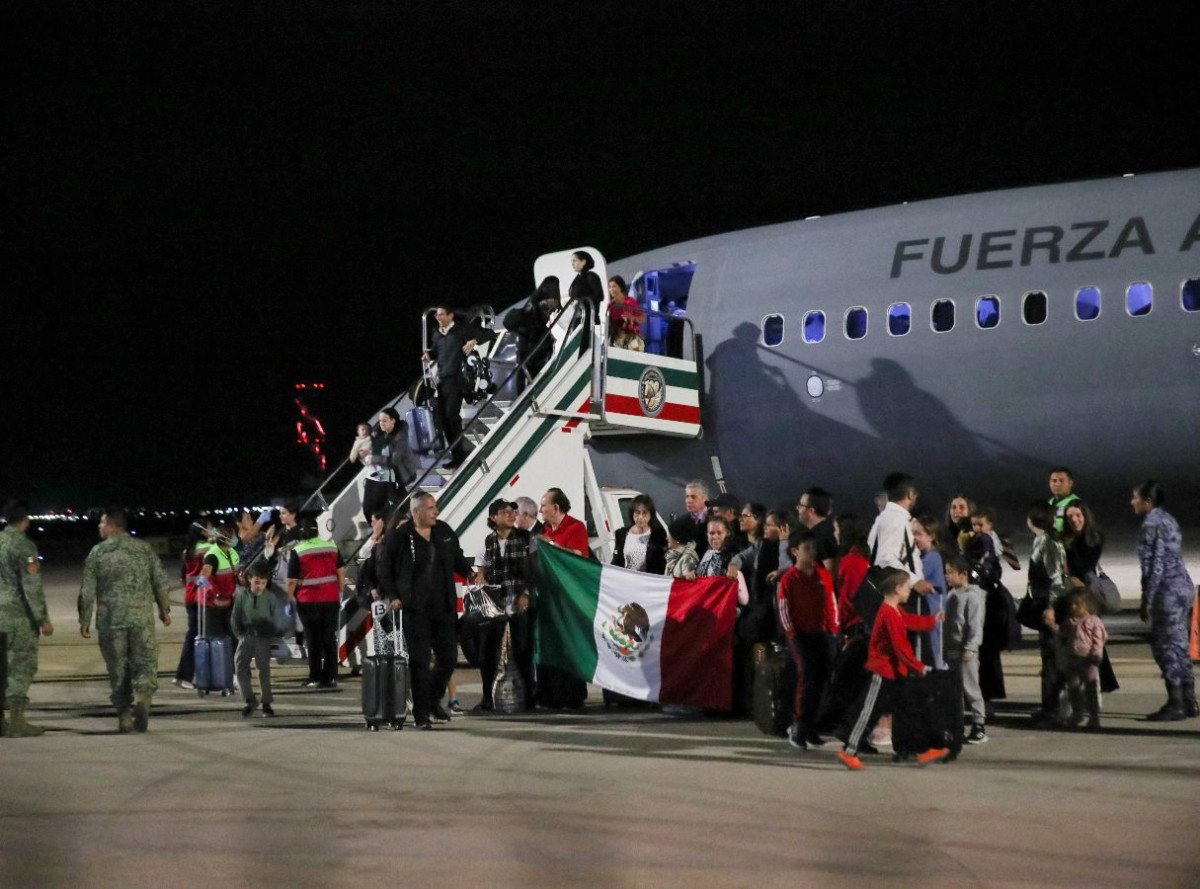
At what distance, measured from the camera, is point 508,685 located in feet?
45.7

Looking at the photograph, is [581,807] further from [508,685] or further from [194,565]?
[194,565]

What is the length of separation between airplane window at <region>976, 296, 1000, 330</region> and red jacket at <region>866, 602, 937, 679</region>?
8.16m

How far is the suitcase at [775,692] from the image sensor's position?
461 inches

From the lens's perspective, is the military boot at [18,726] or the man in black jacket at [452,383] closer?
the military boot at [18,726]

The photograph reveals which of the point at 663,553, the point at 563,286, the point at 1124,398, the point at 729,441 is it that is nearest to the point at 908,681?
the point at 663,553

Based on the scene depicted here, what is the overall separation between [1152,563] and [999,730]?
6.37ft

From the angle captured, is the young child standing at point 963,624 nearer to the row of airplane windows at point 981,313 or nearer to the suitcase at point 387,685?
the suitcase at point 387,685

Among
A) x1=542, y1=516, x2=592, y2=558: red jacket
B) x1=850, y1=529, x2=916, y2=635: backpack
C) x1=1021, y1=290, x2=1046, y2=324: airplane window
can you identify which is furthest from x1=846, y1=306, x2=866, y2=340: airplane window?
x1=850, y1=529, x2=916, y2=635: backpack

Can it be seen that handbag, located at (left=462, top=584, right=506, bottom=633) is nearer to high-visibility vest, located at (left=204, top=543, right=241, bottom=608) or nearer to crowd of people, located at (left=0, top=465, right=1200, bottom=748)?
crowd of people, located at (left=0, top=465, right=1200, bottom=748)

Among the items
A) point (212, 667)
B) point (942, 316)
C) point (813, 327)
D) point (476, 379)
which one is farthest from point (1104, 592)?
point (476, 379)

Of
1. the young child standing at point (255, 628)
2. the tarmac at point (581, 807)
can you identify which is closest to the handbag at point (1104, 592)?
the tarmac at point (581, 807)

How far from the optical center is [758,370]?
19.8 metres

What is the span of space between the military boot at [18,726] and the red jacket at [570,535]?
4.88 meters

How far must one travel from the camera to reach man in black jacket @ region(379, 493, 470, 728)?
42.1ft
